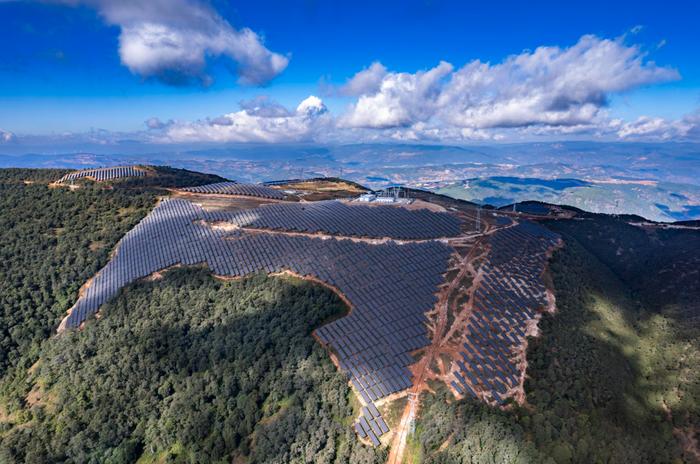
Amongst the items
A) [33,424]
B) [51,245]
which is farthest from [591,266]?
[51,245]

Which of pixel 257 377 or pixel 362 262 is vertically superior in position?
pixel 362 262

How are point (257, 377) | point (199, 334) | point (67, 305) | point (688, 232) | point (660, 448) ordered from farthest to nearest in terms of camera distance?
point (688, 232), point (67, 305), point (199, 334), point (257, 377), point (660, 448)

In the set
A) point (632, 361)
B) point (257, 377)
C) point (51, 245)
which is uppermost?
point (51, 245)

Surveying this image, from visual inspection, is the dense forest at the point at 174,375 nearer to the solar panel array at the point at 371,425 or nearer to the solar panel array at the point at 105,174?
the solar panel array at the point at 371,425

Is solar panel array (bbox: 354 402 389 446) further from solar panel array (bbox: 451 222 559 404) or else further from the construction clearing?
solar panel array (bbox: 451 222 559 404)

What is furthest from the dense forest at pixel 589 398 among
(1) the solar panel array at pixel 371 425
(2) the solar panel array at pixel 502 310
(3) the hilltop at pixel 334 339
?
(1) the solar panel array at pixel 371 425

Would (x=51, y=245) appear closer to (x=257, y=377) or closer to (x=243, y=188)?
(x=243, y=188)

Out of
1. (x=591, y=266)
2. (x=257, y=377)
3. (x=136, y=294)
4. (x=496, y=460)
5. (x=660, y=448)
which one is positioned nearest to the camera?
(x=496, y=460)


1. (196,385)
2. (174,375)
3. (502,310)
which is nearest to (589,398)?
(502,310)
